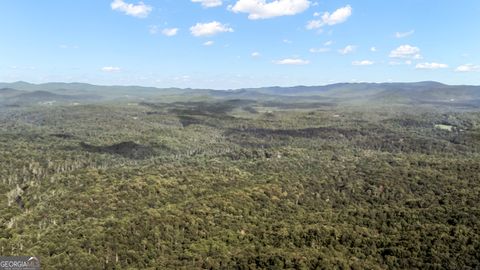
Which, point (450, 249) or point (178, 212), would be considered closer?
point (450, 249)

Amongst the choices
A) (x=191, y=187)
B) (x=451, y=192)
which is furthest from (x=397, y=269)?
(x=191, y=187)

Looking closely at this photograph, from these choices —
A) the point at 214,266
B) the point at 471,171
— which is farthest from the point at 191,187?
the point at 471,171

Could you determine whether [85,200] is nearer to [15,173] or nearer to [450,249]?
[15,173]

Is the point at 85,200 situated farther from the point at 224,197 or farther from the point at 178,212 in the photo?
the point at 224,197

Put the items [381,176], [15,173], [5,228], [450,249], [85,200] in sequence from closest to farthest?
[450,249] < [5,228] < [85,200] < [381,176] < [15,173]

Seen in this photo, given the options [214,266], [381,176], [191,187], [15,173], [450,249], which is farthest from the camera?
[15,173]

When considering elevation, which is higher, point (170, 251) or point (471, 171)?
point (471, 171)

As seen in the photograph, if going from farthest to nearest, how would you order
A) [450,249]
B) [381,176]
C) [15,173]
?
[15,173], [381,176], [450,249]

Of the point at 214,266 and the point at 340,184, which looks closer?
the point at 214,266

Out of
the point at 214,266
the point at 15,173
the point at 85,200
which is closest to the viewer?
the point at 214,266
